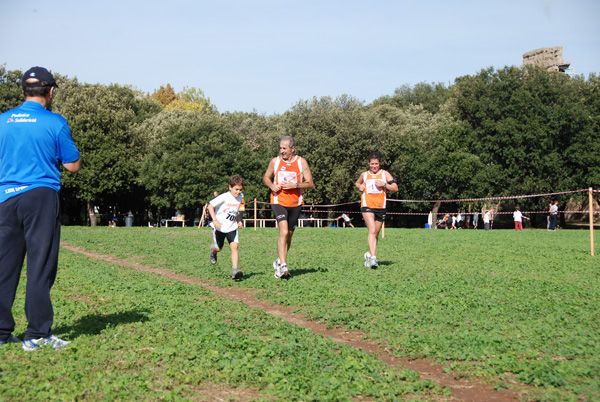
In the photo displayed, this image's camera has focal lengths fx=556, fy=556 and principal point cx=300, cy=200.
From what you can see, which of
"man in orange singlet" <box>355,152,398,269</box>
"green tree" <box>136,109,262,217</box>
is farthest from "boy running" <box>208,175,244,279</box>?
→ "green tree" <box>136,109,262,217</box>

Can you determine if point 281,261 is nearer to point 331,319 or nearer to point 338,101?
point 331,319

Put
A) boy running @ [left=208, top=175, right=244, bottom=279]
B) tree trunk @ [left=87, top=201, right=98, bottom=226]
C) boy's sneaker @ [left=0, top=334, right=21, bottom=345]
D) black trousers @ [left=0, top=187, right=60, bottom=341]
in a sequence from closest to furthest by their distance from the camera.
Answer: black trousers @ [left=0, top=187, right=60, bottom=341]
boy's sneaker @ [left=0, top=334, right=21, bottom=345]
boy running @ [left=208, top=175, right=244, bottom=279]
tree trunk @ [left=87, top=201, right=98, bottom=226]

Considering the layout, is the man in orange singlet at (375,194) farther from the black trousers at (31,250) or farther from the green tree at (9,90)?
the green tree at (9,90)

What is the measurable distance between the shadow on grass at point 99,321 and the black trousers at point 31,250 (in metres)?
0.73

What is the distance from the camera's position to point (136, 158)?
5391 cm

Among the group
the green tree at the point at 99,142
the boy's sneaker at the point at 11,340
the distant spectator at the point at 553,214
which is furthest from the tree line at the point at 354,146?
the boy's sneaker at the point at 11,340

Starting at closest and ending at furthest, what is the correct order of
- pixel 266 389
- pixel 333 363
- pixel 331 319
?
1. pixel 266 389
2. pixel 333 363
3. pixel 331 319

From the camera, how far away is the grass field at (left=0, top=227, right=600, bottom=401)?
4.54 m

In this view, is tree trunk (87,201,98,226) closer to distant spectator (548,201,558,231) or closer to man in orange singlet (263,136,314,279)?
distant spectator (548,201,558,231)

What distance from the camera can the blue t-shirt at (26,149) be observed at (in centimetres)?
529

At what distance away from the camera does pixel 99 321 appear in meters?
6.69

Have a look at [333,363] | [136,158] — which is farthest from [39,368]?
[136,158]

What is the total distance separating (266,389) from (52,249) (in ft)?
8.32

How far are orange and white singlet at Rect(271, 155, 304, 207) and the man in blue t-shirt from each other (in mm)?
5313
